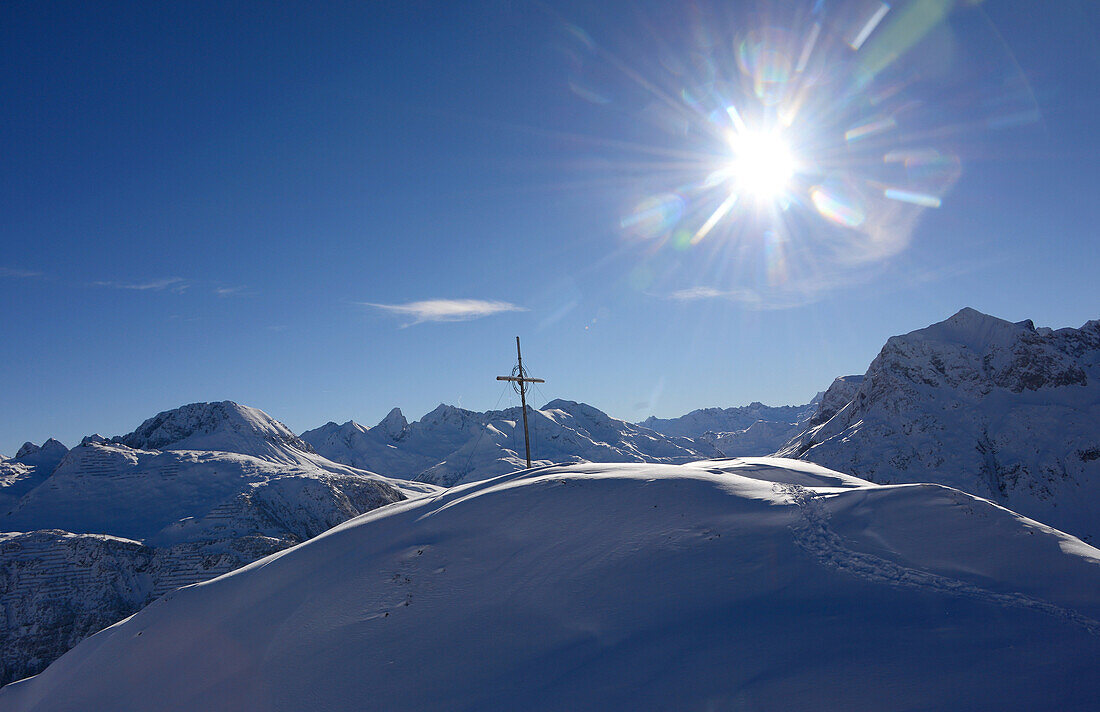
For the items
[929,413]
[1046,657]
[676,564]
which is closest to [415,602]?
[676,564]

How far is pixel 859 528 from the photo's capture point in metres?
10.0

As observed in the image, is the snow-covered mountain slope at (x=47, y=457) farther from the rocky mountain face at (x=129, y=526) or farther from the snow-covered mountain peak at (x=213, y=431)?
the snow-covered mountain peak at (x=213, y=431)

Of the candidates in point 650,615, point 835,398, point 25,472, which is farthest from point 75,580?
point 835,398

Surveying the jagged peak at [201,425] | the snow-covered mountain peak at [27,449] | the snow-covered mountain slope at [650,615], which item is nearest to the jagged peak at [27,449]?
the snow-covered mountain peak at [27,449]

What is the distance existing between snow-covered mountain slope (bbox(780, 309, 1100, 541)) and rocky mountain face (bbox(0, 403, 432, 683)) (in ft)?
316

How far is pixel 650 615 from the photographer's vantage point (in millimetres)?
8578

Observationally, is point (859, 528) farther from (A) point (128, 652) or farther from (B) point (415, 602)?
(A) point (128, 652)

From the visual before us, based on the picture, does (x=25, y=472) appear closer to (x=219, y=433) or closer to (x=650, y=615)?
(x=219, y=433)

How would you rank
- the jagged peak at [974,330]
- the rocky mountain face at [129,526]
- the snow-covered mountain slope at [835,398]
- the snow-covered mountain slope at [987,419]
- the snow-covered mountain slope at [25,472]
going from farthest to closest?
the snow-covered mountain slope at [835,398] → the jagged peak at [974,330] → the snow-covered mountain slope at [987,419] → the snow-covered mountain slope at [25,472] → the rocky mountain face at [129,526]

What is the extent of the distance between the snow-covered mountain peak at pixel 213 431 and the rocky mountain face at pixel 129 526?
83.9 inches

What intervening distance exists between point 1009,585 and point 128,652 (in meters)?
18.5

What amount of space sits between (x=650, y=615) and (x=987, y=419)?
135m

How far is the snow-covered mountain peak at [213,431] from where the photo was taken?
81.3 metres

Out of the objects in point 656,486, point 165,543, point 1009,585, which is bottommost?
point 165,543
